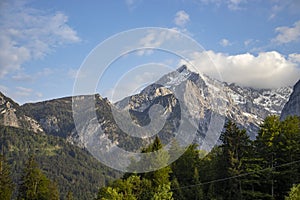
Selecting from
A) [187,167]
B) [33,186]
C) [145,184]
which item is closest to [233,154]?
[145,184]

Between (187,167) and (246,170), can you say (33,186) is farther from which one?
(246,170)

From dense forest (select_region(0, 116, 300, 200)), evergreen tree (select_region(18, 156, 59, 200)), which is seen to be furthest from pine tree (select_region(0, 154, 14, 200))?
dense forest (select_region(0, 116, 300, 200))

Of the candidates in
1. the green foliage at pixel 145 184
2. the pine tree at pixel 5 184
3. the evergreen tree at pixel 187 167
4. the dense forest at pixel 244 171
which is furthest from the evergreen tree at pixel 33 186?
the dense forest at pixel 244 171

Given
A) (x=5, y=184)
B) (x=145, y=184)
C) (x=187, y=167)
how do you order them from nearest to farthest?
(x=145, y=184) → (x=187, y=167) → (x=5, y=184)

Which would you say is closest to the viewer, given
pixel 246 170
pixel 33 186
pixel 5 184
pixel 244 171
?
pixel 246 170

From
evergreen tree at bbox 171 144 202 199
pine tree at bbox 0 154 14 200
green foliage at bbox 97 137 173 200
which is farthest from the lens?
pine tree at bbox 0 154 14 200

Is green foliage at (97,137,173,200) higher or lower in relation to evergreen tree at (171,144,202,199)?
lower

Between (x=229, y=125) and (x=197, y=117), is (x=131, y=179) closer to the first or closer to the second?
(x=229, y=125)

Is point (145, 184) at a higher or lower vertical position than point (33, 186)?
lower

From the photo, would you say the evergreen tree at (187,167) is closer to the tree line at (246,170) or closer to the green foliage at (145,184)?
the tree line at (246,170)

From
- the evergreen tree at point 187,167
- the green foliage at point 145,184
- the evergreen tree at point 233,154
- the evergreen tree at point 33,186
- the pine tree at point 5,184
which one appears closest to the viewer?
the green foliage at point 145,184

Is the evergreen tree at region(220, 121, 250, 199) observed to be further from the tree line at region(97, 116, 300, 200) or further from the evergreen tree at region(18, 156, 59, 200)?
the evergreen tree at region(18, 156, 59, 200)

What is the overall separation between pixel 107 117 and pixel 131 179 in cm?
2645

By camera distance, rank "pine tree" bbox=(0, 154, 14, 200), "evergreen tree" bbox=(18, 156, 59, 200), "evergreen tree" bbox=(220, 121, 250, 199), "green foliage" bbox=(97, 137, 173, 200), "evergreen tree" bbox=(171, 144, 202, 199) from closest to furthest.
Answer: "green foliage" bbox=(97, 137, 173, 200) < "evergreen tree" bbox=(220, 121, 250, 199) < "evergreen tree" bbox=(171, 144, 202, 199) < "evergreen tree" bbox=(18, 156, 59, 200) < "pine tree" bbox=(0, 154, 14, 200)
